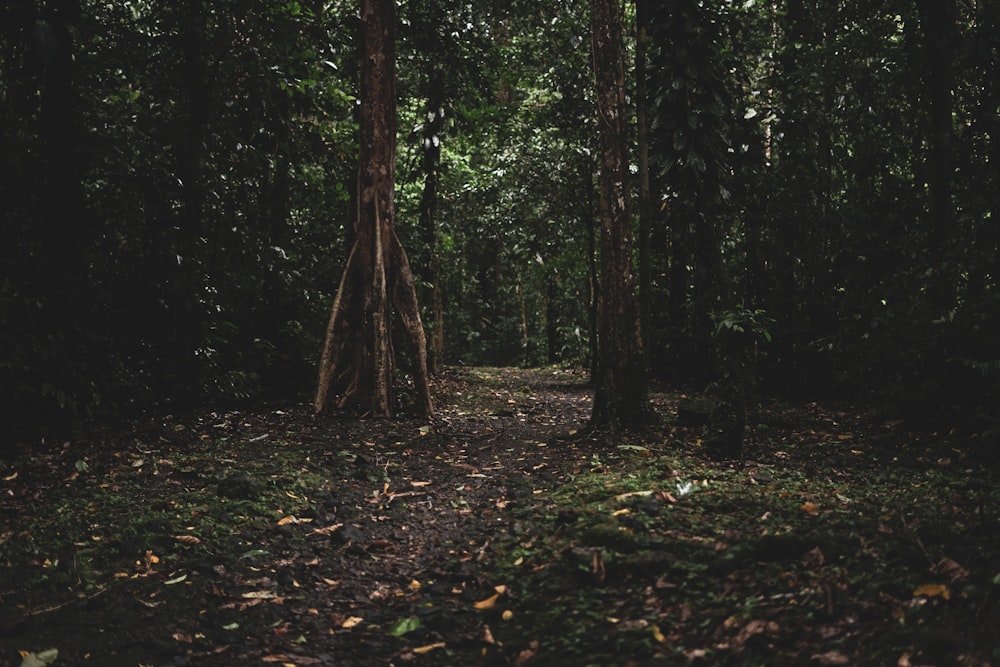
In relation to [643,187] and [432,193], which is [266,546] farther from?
[432,193]

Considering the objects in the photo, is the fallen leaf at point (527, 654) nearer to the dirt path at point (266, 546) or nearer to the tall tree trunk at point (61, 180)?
the dirt path at point (266, 546)

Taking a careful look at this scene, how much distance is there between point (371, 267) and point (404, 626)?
654cm

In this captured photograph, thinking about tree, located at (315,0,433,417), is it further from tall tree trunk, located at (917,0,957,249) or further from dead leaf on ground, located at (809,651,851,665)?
dead leaf on ground, located at (809,651,851,665)

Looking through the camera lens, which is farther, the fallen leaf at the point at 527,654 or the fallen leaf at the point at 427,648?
the fallen leaf at the point at 427,648

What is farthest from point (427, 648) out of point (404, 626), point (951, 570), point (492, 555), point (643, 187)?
point (643, 187)

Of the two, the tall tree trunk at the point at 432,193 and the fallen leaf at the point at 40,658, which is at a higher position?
the tall tree trunk at the point at 432,193

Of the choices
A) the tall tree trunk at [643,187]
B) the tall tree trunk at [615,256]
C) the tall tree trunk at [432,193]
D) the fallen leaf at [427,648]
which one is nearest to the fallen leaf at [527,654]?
the fallen leaf at [427,648]

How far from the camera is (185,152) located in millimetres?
10070

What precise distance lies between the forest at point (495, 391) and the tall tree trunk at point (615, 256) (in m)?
0.04

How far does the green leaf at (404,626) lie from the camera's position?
4453 millimetres

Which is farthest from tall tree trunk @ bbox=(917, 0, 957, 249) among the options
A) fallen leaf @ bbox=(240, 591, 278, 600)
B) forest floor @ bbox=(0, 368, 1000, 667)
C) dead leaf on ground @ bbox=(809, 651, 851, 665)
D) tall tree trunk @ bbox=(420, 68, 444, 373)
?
fallen leaf @ bbox=(240, 591, 278, 600)

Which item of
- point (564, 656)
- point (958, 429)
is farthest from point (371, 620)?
point (958, 429)

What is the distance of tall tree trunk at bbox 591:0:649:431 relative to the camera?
8.88 metres

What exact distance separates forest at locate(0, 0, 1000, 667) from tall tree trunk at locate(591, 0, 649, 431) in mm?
41
